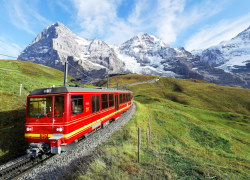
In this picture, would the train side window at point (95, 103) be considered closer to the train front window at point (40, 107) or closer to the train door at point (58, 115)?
the train door at point (58, 115)

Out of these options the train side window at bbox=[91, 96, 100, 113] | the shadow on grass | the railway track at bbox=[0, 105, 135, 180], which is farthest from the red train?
the train side window at bbox=[91, 96, 100, 113]

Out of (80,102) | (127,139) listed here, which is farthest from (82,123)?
(127,139)

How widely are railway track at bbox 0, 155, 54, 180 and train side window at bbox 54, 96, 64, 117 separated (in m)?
2.60

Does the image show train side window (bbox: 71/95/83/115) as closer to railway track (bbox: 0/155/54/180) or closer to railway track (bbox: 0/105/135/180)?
railway track (bbox: 0/105/135/180)

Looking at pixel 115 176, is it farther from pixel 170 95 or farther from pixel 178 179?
pixel 170 95

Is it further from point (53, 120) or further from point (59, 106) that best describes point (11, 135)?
point (59, 106)

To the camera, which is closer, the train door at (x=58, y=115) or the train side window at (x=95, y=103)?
the train door at (x=58, y=115)

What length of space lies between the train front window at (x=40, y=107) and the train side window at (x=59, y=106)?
0.36m

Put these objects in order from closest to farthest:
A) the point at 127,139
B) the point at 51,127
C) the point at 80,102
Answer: the point at 51,127 < the point at 80,102 < the point at 127,139

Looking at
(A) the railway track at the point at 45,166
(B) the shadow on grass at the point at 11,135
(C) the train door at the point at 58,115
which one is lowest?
(A) the railway track at the point at 45,166

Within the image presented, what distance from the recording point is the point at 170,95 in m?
82.2

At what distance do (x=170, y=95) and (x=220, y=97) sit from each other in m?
25.1

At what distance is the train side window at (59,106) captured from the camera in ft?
29.3

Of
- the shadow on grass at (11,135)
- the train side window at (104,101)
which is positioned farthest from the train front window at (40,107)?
the train side window at (104,101)
